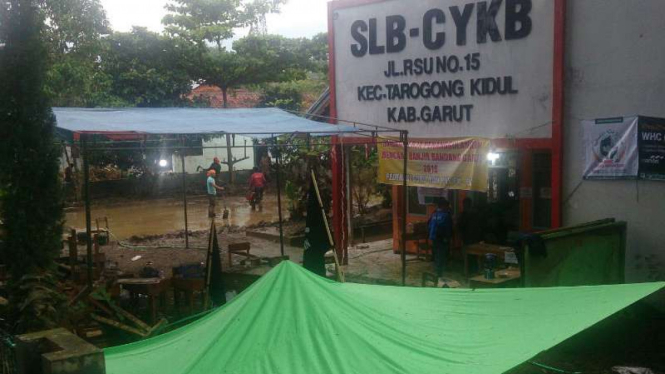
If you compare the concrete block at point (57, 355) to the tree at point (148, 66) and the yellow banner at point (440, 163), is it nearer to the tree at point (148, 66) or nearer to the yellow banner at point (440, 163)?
the yellow banner at point (440, 163)

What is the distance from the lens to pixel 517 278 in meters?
10.0

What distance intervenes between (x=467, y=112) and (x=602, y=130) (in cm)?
280

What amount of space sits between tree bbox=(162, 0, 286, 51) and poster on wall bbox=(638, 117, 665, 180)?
2410cm

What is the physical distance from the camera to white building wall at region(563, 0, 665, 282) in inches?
415

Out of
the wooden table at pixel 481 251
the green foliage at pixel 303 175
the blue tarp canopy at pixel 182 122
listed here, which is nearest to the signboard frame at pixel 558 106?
the wooden table at pixel 481 251

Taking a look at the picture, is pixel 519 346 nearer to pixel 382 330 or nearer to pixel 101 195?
pixel 382 330

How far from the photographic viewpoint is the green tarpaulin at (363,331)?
535 centimetres

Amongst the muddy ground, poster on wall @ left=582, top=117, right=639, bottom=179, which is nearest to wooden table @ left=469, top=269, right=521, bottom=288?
the muddy ground

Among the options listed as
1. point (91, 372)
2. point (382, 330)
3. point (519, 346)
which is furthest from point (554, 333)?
point (91, 372)

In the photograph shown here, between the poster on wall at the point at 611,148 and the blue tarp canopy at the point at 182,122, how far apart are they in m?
4.16

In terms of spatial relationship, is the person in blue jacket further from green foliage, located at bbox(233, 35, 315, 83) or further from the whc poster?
green foliage, located at bbox(233, 35, 315, 83)

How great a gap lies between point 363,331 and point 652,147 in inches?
268

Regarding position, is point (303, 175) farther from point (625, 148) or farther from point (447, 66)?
point (625, 148)

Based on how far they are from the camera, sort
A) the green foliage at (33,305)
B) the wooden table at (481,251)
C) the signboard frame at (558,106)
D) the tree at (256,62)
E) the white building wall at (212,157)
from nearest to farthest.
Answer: the green foliage at (33,305) < the signboard frame at (558,106) < the wooden table at (481,251) < the tree at (256,62) < the white building wall at (212,157)
